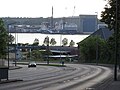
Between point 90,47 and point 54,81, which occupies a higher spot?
point 90,47

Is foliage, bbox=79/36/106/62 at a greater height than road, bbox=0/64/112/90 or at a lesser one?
greater

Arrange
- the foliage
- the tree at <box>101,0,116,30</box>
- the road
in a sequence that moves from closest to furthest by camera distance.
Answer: the road
the tree at <box>101,0,116,30</box>
the foliage

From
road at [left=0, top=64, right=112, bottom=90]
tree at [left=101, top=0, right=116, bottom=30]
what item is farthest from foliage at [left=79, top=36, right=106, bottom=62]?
tree at [left=101, top=0, right=116, bottom=30]

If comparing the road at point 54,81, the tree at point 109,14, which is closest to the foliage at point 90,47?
the road at point 54,81

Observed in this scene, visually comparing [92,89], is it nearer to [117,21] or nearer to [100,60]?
[117,21]

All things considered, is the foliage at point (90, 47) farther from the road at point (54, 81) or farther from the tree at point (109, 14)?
the tree at point (109, 14)

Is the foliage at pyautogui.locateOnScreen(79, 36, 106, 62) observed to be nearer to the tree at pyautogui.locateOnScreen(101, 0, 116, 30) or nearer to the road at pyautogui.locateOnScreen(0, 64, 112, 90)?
the road at pyautogui.locateOnScreen(0, 64, 112, 90)

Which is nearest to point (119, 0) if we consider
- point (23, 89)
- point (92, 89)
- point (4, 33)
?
point (92, 89)

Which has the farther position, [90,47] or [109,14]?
[90,47]

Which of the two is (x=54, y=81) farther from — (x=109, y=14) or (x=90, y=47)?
(x=90, y=47)

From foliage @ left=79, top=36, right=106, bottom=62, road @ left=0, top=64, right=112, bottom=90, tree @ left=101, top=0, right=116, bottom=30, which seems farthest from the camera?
foliage @ left=79, top=36, right=106, bottom=62

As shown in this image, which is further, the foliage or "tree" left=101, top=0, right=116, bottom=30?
the foliage

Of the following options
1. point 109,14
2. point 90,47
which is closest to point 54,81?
point 109,14

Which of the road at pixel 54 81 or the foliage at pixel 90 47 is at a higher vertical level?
the foliage at pixel 90 47
